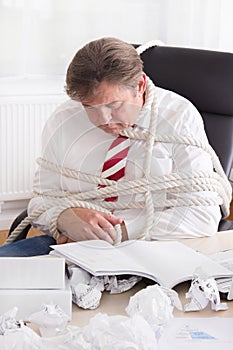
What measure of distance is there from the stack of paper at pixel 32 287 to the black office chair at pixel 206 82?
3.06 ft

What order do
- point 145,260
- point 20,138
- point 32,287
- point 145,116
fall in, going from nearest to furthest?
point 32,287 → point 145,260 → point 145,116 → point 20,138

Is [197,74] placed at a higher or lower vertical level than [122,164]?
higher

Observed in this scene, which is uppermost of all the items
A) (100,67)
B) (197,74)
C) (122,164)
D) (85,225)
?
(100,67)

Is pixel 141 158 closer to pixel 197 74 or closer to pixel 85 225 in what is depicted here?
pixel 85 225

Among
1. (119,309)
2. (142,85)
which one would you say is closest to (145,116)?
(142,85)

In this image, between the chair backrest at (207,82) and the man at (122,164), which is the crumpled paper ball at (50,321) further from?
the chair backrest at (207,82)

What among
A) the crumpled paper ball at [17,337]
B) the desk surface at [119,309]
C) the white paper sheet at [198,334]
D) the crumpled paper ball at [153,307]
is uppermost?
the crumpled paper ball at [17,337]

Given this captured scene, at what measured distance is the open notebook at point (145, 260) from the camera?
143 cm

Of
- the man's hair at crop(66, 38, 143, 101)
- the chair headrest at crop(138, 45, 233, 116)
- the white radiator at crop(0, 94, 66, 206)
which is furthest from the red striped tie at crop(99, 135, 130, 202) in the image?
the white radiator at crop(0, 94, 66, 206)

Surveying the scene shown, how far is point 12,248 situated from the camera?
1.94 meters

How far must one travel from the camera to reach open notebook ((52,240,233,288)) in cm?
143

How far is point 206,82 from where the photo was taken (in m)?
2.28

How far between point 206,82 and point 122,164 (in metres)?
0.59

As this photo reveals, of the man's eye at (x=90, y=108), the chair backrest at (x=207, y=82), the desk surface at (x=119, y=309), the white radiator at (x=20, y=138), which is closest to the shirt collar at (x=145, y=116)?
the man's eye at (x=90, y=108)
